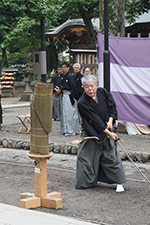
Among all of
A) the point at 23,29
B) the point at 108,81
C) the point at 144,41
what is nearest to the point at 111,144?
the point at 108,81

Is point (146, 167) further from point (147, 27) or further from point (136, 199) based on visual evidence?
point (147, 27)

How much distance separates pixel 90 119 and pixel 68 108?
480cm

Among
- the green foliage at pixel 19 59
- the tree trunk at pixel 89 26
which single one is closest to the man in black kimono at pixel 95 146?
the tree trunk at pixel 89 26

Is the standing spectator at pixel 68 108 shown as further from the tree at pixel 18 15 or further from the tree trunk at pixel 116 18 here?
the tree at pixel 18 15

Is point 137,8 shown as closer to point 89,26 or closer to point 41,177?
point 89,26

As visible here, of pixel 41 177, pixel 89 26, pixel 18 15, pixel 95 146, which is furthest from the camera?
pixel 89 26

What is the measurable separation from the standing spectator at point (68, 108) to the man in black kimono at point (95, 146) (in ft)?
14.4

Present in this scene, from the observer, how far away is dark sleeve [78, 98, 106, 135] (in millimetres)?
5268

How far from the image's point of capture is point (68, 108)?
10125 millimetres

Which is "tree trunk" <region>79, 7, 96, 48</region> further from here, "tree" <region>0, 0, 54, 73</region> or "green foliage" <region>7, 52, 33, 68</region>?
"green foliage" <region>7, 52, 33, 68</region>

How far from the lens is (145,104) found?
29.1ft

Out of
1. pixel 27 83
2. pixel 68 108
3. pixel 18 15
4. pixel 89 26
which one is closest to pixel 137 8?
pixel 89 26

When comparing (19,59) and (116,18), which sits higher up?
(116,18)

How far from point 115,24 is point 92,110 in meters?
5.89
